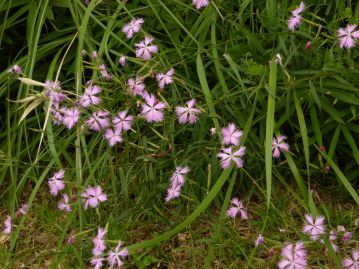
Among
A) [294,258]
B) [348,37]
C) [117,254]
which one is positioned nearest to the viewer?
[294,258]

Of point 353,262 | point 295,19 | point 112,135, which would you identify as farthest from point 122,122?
point 353,262

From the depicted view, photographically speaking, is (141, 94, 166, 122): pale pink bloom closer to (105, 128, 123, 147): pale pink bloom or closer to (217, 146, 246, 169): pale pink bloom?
(105, 128, 123, 147): pale pink bloom

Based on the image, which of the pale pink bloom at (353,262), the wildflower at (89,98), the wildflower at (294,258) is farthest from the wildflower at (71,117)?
the pale pink bloom at (353,262)

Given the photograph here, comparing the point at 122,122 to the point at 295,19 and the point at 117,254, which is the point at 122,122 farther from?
the point at 295,19

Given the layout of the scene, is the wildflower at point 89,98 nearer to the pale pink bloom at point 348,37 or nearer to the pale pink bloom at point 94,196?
the pale pink bloom at point 94,196

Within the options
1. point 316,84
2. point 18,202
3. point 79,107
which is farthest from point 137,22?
point 18,202

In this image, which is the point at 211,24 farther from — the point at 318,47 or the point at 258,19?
the point at 318,47
